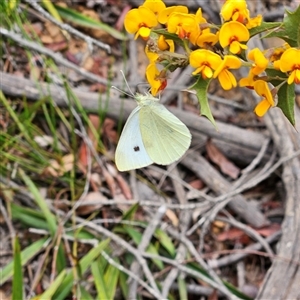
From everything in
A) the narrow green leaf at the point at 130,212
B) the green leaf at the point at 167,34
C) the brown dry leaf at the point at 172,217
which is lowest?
the brown dry leaf at the point at 172,217

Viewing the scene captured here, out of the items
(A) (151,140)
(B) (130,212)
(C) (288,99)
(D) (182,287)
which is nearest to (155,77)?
(C) (288,99)

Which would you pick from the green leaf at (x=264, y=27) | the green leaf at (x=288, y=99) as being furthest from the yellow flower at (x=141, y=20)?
the green leaf at (x=288, y=99)

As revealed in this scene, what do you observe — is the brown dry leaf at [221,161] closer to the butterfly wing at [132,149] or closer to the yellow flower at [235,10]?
the butterfly wing at [132,149]

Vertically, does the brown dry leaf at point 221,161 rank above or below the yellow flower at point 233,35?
below

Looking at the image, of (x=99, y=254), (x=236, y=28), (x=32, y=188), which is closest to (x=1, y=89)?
(x=32, y=188)

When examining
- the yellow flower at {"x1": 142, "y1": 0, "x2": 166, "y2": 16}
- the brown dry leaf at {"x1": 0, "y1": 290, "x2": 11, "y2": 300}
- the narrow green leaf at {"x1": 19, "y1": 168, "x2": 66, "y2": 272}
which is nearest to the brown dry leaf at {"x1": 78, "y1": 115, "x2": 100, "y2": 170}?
the narrow green leaf at {"x1": 19, "y1": 168, "x2": 66, "y2": 272}

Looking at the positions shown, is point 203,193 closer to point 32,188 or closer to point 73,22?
point 32,188
